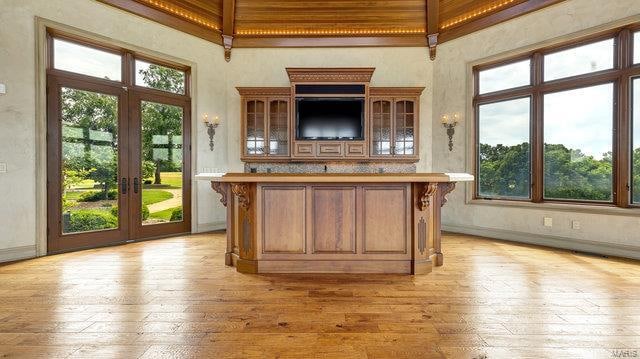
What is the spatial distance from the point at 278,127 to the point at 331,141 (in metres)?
1.02

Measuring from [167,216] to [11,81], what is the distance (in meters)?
2.68

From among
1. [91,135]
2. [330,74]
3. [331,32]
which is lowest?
[91,135]

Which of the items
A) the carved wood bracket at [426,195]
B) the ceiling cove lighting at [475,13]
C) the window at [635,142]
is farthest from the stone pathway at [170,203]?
the window at [635,142]

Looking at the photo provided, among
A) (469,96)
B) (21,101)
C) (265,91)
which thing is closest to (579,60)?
(469,96)

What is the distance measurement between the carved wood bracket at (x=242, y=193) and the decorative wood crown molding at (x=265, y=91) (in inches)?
113

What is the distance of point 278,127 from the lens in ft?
18.7

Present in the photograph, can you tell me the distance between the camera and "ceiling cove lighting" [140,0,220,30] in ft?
16.6

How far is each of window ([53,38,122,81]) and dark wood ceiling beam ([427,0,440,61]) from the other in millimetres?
5342

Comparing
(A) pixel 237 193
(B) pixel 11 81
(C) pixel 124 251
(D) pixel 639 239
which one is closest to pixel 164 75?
(B) pixel 11 81

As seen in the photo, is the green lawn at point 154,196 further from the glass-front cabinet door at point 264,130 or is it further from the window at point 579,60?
the window at point 579,60

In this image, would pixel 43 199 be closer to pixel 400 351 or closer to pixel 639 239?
pixel 400 351

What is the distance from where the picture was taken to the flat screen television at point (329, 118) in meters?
5.57

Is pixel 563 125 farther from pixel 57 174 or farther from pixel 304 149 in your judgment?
pixel 57 174

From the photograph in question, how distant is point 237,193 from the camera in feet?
10.4
